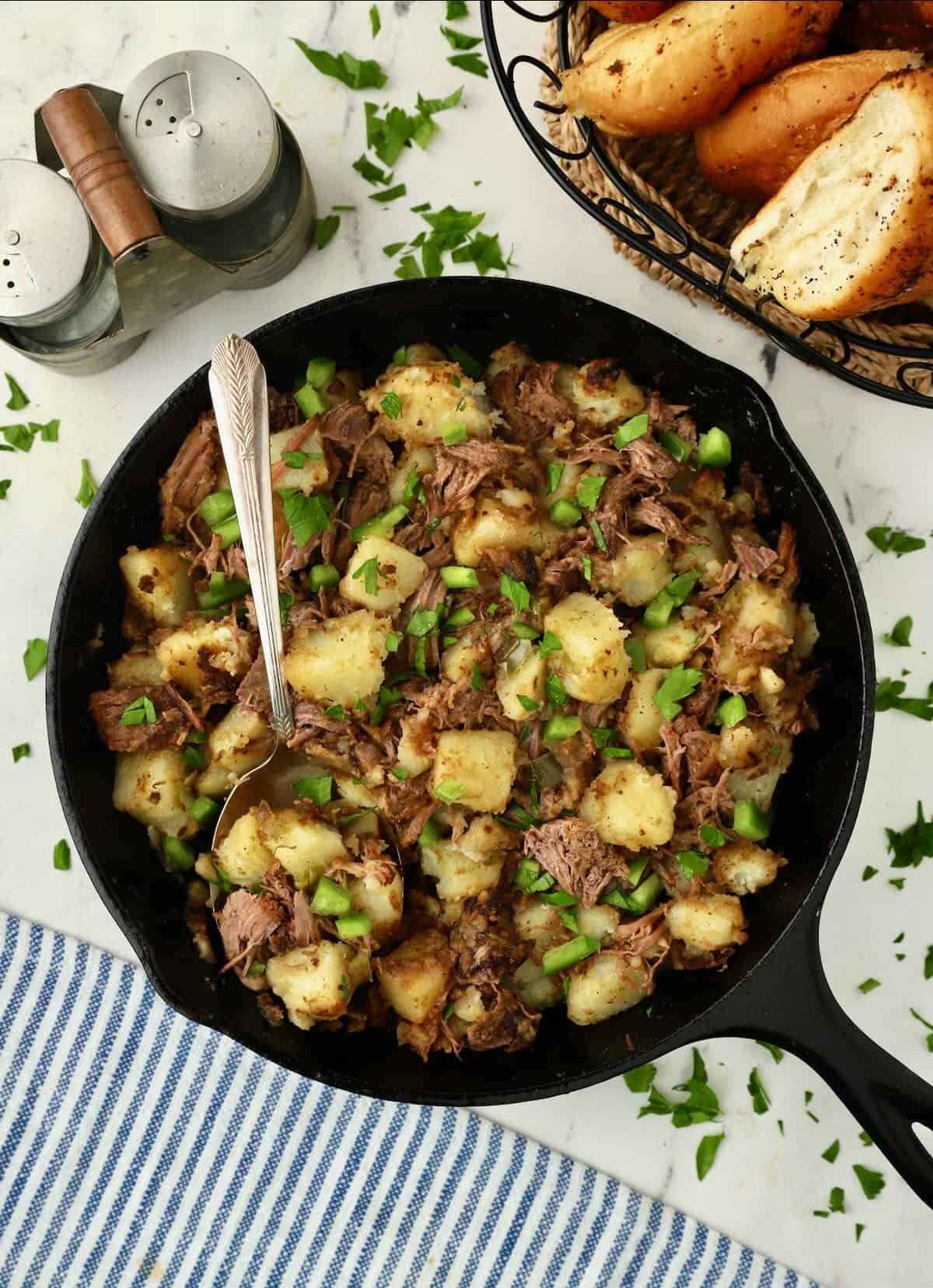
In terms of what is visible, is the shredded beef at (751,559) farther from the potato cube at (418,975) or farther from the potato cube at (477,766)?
the potato cube at (418,975)

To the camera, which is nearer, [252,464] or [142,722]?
[252,464]

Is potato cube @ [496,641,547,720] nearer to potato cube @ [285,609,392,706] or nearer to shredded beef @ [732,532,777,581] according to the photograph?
potato cube @ [285,609,392,706]

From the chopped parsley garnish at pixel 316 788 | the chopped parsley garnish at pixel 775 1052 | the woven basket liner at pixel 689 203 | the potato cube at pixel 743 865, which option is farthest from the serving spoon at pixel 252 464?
the chopped parsley garnish at pixel 775 1052

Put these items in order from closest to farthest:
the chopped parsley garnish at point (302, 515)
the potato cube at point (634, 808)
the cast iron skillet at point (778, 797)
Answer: the cast iron skillet at point (778, 797) → the potato cube at point (634, 808) → the chopped parsley garnish at point (302, 515)

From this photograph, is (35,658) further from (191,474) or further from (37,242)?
(37,242)

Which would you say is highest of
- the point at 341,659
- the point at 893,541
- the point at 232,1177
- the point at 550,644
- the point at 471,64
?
the point at 471,64

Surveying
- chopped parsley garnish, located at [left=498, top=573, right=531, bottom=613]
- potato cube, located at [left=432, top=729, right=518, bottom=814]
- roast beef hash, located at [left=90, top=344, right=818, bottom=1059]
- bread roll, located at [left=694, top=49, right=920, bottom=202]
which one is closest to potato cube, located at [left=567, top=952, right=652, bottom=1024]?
roast beef hash, located at [left=90, top=344, right=818, bottom=1059]

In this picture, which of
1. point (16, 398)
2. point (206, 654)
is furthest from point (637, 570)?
point (16, 398)
